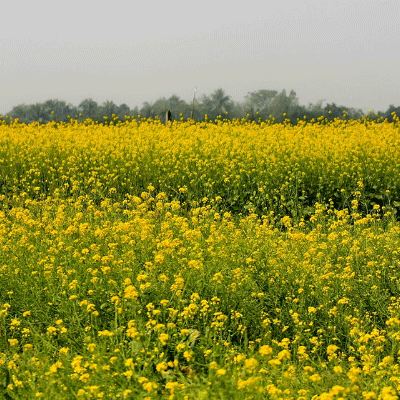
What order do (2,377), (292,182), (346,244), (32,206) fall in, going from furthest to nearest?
(292,182)
(32,206)
(346,244)
(2,377)

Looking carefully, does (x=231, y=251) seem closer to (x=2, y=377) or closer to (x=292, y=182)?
(x=2, y=377)

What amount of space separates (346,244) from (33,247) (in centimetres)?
293

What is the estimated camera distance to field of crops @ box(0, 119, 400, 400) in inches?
116

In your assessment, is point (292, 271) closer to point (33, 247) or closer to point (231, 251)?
point (231, 251)

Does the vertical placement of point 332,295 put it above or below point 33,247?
below

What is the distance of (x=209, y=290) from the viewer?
410 cm

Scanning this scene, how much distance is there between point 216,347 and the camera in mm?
3334

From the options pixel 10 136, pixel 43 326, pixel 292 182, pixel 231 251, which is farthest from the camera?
pixel 10 136

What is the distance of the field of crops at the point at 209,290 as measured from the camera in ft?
9.71

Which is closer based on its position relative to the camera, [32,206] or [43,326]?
[43,326]

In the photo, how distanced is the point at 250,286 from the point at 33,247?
79.7 inches

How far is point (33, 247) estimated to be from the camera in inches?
196

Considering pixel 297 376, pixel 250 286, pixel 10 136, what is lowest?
pixel 297 376

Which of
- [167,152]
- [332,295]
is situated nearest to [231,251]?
[332,295]
